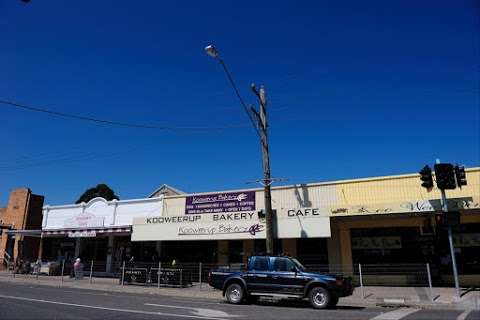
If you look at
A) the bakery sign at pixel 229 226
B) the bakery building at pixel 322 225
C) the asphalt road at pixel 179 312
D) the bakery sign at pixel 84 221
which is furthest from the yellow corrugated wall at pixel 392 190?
the bakery sign at pixel 84 221

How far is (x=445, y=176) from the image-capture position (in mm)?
15305

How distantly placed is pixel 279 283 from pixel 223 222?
8.32m

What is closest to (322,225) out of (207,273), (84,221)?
(207,273)

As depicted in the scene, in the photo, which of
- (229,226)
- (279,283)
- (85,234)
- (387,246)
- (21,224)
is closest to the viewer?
(279,283)

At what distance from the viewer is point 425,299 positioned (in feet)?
49.5

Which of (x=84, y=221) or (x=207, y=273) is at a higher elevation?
(x=84, y=221)

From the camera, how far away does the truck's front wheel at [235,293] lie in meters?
14.7

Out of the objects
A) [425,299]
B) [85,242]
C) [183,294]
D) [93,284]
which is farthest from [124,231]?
[425,299]

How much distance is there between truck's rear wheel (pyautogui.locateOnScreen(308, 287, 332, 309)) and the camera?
43.4 feet

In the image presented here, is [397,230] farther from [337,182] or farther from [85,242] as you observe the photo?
[85,242]

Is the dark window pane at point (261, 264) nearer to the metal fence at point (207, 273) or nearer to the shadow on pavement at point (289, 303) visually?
the shadow on pavement at point (289, 303)

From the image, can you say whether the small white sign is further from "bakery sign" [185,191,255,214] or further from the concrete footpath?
"bakery sign" [185,191,255,214]

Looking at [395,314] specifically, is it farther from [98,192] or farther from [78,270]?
[98,192]

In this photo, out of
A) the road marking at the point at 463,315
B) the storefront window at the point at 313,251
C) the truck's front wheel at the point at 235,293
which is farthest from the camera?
the storefront window at the point at 313,251
